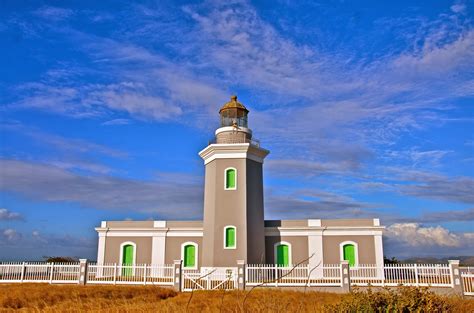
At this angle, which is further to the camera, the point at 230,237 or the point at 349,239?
the point at 349,239

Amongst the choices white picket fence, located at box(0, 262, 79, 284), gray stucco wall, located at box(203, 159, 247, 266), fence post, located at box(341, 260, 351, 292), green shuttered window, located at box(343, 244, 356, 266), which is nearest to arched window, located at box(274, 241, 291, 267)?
gray stucco wall, located at box(203, 159, 247, 266)

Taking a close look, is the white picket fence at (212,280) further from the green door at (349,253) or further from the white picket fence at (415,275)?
the green door at (349,253)

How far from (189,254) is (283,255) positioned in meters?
4.99

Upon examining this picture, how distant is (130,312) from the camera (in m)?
6.82

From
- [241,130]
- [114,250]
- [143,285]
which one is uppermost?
[241,130]

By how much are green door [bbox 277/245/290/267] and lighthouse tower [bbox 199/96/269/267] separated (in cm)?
120

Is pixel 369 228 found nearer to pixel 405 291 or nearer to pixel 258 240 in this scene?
pixel 258 240

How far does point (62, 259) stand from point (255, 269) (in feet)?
47.9

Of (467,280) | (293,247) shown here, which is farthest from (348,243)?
(467,280)

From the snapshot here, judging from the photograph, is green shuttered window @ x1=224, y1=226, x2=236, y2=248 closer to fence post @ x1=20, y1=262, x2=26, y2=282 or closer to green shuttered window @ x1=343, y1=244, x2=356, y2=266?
green shuttered window @ x1=343, y1=244, x2=356, y2=266

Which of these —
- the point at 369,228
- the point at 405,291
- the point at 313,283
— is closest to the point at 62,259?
the point at 313,283

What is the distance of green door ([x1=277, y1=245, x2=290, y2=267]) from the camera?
2181cm

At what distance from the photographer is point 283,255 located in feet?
72.1

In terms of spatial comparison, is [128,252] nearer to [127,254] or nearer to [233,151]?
[127,254]
